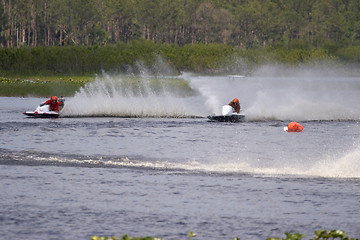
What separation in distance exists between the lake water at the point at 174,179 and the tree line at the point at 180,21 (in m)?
102

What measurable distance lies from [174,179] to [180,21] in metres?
140

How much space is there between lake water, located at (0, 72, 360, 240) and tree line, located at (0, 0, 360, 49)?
10235 cm

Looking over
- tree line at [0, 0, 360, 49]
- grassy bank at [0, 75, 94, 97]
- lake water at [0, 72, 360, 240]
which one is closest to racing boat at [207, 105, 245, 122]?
lake water at [0, 72, 360, 240]

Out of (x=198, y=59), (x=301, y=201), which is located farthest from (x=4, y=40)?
(x=301, y=201)

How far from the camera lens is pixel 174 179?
23938 mm

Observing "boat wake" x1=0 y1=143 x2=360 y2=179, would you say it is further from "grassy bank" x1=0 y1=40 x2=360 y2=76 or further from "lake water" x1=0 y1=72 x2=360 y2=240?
"grassy bank" x1=0 y1=40 x2=360 y2=76

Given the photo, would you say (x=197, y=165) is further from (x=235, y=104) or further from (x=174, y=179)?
(x=235, y=104)

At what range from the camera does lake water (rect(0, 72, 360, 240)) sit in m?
18.0

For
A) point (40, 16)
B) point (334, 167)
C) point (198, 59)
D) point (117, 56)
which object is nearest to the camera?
point (334, 167)

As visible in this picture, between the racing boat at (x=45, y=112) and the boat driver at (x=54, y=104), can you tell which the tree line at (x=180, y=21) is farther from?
the boat driver at (x=54, y=104)

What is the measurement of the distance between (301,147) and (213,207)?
14.9 m

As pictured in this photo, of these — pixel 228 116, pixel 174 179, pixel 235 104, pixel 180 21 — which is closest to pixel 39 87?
pixel 228 116

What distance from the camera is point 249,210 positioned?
19594 millimetres

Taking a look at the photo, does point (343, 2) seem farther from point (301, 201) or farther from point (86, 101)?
point (301, 201)
